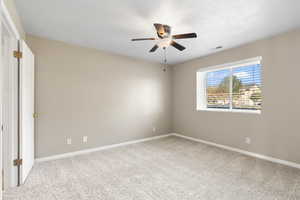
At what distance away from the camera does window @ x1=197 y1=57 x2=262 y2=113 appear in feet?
10.7

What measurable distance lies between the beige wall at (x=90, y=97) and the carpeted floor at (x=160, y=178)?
1.72ft

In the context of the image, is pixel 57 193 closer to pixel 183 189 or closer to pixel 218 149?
pixel 183 189

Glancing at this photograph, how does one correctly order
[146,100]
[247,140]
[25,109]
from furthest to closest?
[146,100]
[247,140]
[25,109]

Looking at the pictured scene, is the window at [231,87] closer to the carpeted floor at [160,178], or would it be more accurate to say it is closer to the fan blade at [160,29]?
the carpeted floor at [160,178]

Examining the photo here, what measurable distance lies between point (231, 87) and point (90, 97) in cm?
344

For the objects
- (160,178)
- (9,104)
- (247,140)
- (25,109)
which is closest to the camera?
(9,104)

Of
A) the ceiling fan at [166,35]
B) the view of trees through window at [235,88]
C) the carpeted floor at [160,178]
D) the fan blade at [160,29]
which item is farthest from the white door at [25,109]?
the view of trees through window at [235,88]

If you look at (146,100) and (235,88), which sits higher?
(235,88)

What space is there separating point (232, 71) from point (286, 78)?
3.62 feet

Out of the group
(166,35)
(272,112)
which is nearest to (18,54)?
(166,35)

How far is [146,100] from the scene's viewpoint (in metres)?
4.48

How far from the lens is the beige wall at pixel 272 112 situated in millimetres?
2658

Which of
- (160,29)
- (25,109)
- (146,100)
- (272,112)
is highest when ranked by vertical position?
(160,29)

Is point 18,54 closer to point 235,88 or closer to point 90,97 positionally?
point 90,97
